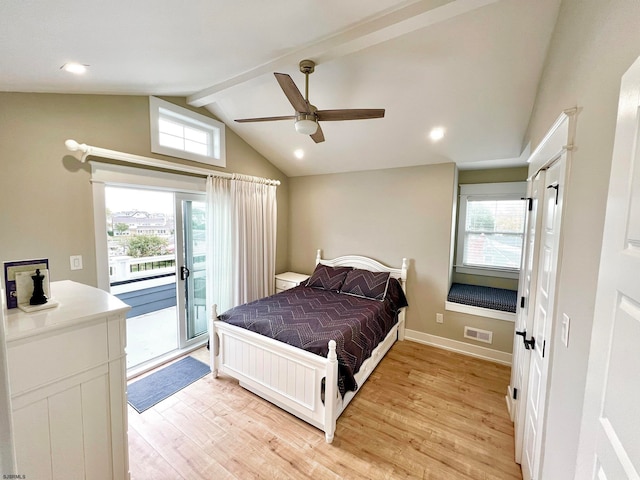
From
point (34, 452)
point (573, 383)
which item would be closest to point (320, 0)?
point (573, 383)

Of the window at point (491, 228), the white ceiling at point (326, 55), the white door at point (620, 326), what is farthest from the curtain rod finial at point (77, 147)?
the window at point (491, 228)

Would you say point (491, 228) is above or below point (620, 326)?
above

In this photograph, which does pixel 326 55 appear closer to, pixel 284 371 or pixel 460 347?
pixel 284 371

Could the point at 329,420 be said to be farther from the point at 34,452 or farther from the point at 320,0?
the point at 320,0

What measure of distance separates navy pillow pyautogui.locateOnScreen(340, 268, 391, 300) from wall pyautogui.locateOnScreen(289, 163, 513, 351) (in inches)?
15.5

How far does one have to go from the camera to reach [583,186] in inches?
39.6

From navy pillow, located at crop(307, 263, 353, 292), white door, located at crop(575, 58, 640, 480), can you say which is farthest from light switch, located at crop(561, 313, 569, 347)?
navy pillow, located at crop(307, 263, 353, 292)

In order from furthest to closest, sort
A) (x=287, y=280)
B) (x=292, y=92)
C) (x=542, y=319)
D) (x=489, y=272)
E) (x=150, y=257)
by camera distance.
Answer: (x=150, y=257) → (x=287, y=280) → (x=489, y=272) → (x=292, y=92) → (x=542, y=319)

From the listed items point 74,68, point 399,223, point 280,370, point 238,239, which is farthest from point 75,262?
point 399,223

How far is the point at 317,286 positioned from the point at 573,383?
2.88m

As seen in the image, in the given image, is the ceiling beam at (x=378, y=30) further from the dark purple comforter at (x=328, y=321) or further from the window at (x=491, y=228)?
the window at (x=491, y=228)

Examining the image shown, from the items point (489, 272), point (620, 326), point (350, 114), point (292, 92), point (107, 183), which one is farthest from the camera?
point (489, 272)

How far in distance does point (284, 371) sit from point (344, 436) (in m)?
0.66

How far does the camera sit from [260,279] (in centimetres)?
384
